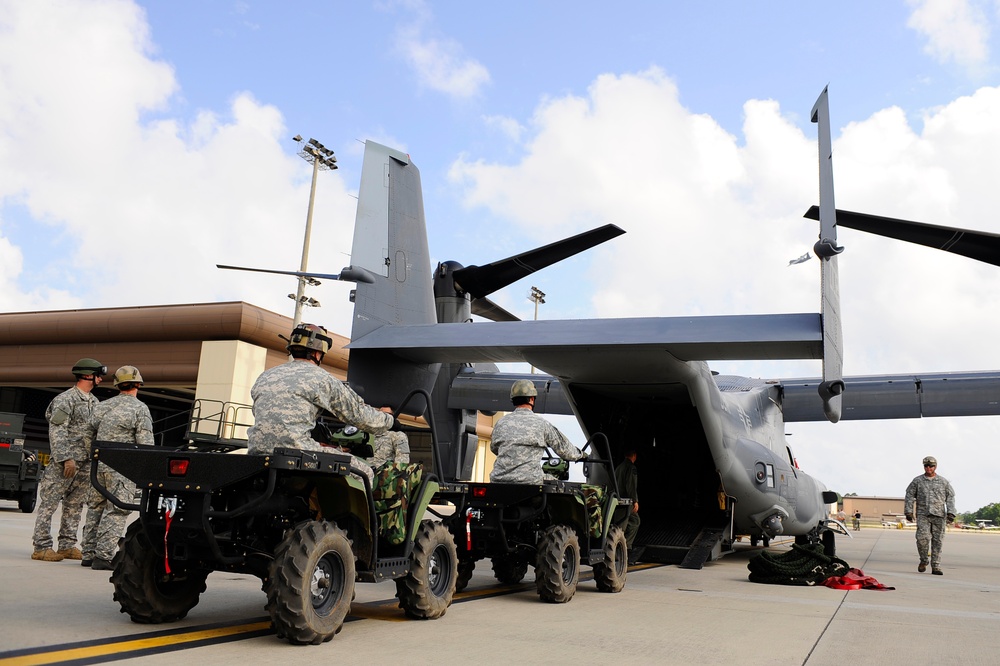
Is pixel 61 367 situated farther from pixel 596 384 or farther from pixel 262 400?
pixel 262 400

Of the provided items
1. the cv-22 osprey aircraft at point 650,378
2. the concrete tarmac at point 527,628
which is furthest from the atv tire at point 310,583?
the cv-22 osprey aircraft at point 650,378

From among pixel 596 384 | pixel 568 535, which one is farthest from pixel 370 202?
pixel 568 535

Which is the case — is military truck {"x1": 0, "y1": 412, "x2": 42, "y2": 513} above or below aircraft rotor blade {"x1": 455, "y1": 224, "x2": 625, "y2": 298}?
below

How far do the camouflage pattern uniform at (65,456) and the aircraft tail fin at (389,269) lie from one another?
103 inches

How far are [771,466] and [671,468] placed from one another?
1465 mm

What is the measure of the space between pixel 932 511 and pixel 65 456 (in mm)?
11311

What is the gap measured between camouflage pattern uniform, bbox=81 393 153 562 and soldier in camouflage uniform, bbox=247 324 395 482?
319cm

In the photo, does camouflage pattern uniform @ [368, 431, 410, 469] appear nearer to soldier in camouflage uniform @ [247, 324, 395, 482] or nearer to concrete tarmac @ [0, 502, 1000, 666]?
concrete tarmac @ [0, 502, 1000, 666]

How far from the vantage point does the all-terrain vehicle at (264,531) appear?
13.5 feet

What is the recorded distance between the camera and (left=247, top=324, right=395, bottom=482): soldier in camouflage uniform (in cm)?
465

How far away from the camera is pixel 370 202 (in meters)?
9.62

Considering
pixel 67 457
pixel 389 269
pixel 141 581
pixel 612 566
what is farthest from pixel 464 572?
pixel 67 457

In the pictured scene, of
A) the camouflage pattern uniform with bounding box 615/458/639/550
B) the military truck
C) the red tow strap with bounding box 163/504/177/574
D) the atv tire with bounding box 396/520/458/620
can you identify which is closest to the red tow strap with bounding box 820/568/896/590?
the camouflage pattern uniform with bounding box 615/458/639/550

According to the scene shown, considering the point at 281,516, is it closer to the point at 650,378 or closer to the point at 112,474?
the point at 112,474
